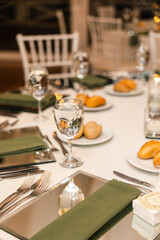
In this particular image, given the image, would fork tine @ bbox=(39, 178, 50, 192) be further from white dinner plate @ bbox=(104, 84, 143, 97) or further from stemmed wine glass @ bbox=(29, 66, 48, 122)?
white dinner plate @ bbox=(104, 84, 143, 97)

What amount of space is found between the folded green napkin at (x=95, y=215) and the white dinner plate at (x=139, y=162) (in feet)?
0.44

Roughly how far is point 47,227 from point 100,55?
4.41 meters

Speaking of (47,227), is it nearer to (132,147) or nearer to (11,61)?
(132,147)

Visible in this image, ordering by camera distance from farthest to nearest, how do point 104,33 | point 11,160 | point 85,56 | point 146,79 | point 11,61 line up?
point 11,61, point 104,33, point 146,79, point 85,56, point 11,160

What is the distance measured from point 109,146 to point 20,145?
0.31 metres

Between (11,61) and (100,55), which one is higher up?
(100,55)

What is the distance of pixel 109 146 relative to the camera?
3.84ft

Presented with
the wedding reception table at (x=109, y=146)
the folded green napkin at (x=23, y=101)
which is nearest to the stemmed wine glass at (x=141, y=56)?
the wedding reception table at (x=109, y=146)

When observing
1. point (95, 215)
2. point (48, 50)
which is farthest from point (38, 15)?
point (95, 215)

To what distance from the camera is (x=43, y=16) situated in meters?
8.23

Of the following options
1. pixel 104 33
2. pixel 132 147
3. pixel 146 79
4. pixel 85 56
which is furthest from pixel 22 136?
pixel 104 33

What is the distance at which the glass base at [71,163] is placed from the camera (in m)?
1.03

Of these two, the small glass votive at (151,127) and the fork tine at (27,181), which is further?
the small glass votive at (151,127)

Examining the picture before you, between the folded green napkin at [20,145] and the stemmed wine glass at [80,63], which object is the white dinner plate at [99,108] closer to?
the stemmed wine glass at [80,63]
